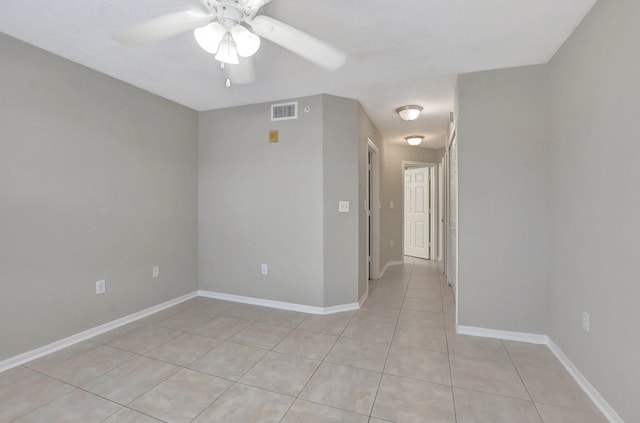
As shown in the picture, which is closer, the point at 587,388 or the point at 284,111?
the point at 587,388

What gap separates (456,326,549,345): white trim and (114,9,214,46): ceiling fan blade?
118 inches

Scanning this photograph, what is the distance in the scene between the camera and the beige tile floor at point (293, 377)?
162 cm

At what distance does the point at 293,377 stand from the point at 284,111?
2.59 m

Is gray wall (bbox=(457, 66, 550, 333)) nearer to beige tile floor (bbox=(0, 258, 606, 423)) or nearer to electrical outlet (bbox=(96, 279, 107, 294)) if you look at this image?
beige tile floor (bbox=(0, 258, 606, 423))

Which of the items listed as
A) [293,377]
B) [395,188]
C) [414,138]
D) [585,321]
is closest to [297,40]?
[293,377]

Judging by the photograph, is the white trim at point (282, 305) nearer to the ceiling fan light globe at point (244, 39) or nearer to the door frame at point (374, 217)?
the door frame at point (374, 217)

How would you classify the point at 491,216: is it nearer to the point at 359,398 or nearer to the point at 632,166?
the point at 632,166

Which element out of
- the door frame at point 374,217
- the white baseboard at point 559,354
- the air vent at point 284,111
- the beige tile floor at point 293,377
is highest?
the air vent at point 284,111

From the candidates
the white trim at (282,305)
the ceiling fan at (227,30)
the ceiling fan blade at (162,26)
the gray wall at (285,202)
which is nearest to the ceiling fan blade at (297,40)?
the ceiling fan at (227,30)

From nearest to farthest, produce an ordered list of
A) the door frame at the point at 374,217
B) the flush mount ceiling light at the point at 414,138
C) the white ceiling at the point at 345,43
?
the white ceiling at the point at 345,43 < the door frame at the point at 374,217 < the flush mount ceiling light at the point at 414,138

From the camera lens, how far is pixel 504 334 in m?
2.52

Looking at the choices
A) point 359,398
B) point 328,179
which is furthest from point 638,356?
point 328,179

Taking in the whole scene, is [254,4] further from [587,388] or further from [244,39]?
[587,388]

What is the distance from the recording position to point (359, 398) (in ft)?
5.73
